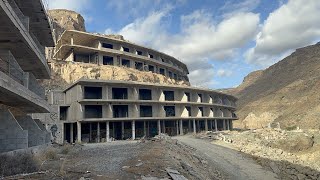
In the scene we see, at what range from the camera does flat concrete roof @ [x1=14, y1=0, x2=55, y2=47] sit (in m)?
21.4

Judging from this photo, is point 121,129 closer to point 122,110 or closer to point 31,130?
point 122,110

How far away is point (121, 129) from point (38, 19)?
25.8 metres

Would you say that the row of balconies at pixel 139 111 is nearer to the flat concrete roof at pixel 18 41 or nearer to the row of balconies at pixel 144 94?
the row of balconies at pixel 144 94

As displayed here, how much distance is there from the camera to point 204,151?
32.9m

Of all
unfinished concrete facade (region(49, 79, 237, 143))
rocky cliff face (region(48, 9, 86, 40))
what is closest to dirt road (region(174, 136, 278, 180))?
unfinished concrete facade (region(49, 79, 237, 143))

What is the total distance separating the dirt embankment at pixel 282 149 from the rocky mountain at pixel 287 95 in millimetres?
36746

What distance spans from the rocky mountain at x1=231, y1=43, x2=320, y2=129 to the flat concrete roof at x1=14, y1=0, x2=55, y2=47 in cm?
7395

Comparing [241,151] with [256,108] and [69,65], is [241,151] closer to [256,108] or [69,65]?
[69,65]

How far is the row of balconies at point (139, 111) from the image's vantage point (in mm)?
43406

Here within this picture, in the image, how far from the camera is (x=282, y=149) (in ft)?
148

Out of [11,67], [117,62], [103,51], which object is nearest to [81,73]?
[103,51]

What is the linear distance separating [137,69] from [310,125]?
5202cm

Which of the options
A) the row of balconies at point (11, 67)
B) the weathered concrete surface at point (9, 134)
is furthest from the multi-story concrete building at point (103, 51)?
the weathered concrete surface at point (9, 134)

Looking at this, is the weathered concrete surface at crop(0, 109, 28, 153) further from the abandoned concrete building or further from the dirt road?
the dirt road
